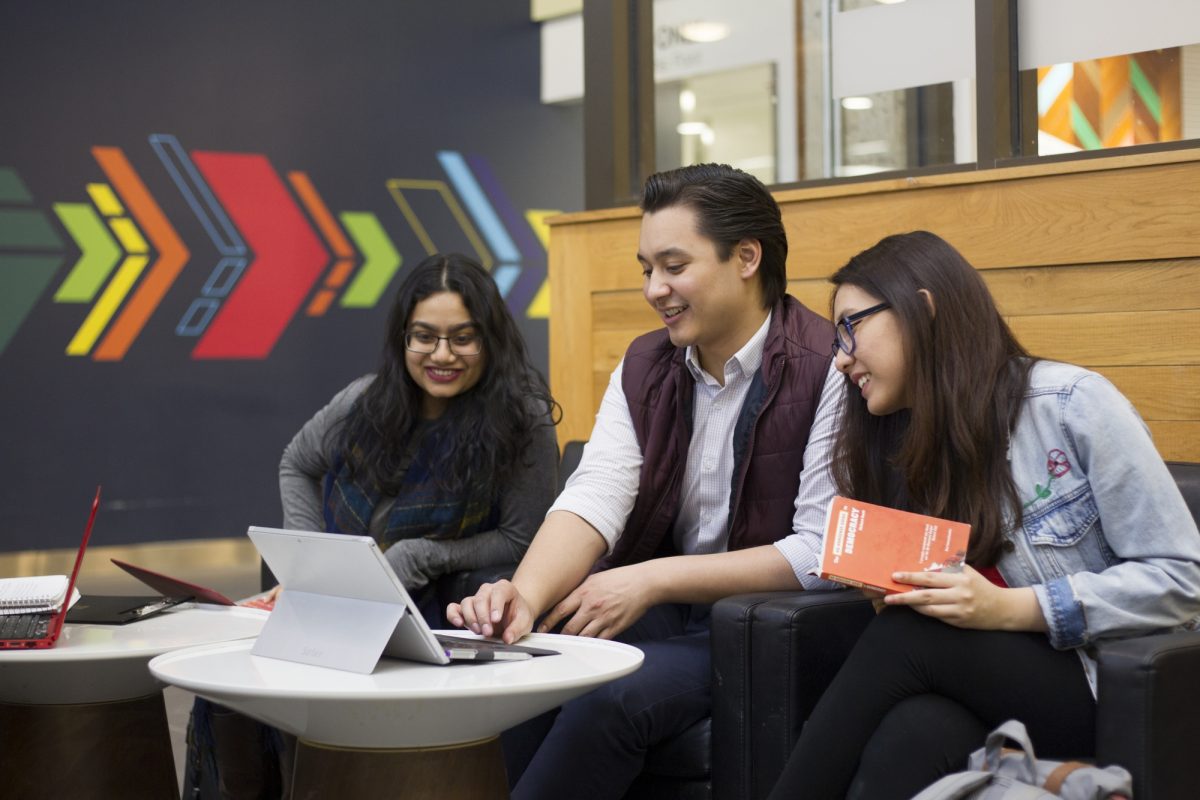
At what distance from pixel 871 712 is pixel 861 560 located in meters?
0.20

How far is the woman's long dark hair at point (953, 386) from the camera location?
187cm

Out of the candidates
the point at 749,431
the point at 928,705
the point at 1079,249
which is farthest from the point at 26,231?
the point at 928,705

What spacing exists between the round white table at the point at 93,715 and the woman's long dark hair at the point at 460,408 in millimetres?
648

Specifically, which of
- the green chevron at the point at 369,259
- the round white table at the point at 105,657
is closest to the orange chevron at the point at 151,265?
the green chevron at the point at 369,259

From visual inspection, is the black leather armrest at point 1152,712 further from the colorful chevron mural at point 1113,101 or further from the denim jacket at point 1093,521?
the colorful chevron mural at point 1113,101

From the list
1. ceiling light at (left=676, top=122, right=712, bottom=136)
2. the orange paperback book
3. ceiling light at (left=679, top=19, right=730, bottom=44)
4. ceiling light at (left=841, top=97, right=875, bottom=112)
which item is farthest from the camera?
ceiling light at (left=676, top=122, right=712, bottom=136)

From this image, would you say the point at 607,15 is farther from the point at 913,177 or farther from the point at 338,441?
the point at 338,441

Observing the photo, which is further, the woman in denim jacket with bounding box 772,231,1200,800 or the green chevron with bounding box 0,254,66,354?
the green chevron with bounding box 0,254,66,354

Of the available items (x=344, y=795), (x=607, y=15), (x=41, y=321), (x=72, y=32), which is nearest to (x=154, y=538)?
(x=41, y=321)

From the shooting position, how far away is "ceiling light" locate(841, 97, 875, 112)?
3.57 m

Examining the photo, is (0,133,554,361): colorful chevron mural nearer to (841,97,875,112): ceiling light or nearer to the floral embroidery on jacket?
(841,97,875,112): ceiling light

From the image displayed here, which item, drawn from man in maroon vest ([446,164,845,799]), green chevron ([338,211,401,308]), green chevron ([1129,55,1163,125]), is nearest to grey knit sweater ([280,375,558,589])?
man in maroon vest ([446,164,845,799])

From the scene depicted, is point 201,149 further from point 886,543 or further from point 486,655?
point 886,543

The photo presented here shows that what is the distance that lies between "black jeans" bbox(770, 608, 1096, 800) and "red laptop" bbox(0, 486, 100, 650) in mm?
1086
